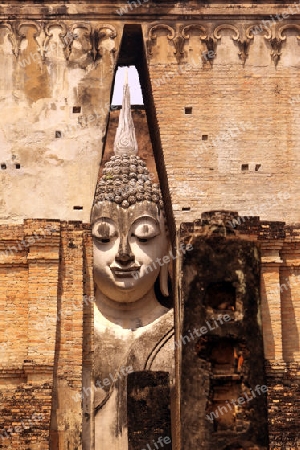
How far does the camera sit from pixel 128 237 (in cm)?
2639

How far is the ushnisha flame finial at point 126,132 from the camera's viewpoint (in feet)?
92.2

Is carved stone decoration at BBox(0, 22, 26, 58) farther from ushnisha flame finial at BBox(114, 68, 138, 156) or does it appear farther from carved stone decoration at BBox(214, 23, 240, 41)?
carved stone decoration at BBox(214, 23, 240, 41)

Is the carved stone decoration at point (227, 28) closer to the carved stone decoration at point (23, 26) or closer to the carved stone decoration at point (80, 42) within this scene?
the carved stone decoration at point (80, 42)

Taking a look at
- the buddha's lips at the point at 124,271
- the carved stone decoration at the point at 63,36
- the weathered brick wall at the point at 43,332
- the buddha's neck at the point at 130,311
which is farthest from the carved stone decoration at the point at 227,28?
the weathered brick wall at the point at 43,332

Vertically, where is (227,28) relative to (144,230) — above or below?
above

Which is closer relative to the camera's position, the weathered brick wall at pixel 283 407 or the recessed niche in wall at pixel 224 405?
the recessed niche in wall at pixel 224 405

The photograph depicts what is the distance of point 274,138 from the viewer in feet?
85.7

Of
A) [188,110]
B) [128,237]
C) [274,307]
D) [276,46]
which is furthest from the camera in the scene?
[276,46]

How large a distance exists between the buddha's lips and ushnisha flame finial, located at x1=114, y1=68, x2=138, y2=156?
2.31m

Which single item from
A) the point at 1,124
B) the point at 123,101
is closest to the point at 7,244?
the point at 1,124

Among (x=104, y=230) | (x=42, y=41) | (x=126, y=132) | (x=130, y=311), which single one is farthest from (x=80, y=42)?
(x=130, y=311)

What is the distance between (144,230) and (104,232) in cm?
59

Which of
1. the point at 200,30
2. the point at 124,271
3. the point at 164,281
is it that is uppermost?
the point at 200,30

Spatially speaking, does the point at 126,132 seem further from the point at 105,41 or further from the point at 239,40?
the point at 239,40
